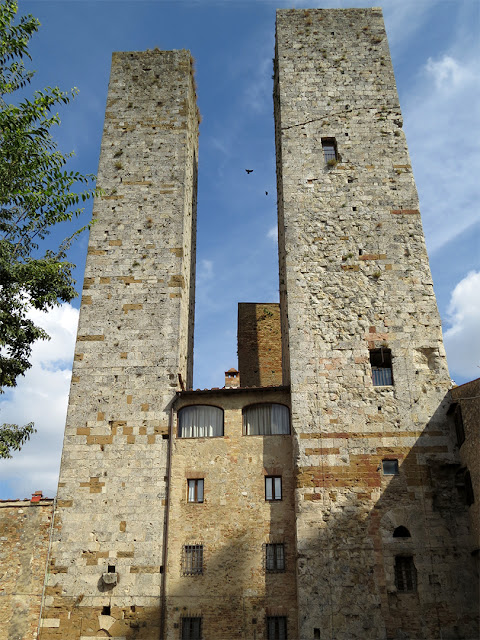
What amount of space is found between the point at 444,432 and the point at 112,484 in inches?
340

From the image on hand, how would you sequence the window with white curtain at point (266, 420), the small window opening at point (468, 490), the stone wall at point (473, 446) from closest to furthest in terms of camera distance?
the stone wall at point (473, 446) < the small window opening at point (468, 490) < the window with white curtain at point (266, 420)

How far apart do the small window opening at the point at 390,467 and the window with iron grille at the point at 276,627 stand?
4.25 metres

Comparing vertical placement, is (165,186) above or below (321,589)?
above

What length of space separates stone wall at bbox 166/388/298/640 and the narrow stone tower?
0.57 metres

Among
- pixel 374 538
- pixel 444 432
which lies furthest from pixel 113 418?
pixel 444 432

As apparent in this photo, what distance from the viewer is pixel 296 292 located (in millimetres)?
17234

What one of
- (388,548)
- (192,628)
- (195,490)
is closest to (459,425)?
(388,548)

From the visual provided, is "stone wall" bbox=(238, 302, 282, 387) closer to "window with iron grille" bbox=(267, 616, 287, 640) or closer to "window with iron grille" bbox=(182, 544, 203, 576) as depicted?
"window with iron grille" bbox=(182, 544, 203, 576)

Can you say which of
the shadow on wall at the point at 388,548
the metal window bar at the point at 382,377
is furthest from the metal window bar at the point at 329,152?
the shadow on wall at the point at 388,548

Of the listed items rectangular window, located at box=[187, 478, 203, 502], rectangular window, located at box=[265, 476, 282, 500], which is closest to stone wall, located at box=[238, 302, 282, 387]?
rectangular window, located at box=[265, 476, 282, 500]

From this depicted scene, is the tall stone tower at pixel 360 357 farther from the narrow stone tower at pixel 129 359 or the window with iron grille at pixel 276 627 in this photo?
the narrow stone tower at pixel 129 359

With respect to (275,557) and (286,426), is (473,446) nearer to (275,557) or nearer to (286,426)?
(286,426)

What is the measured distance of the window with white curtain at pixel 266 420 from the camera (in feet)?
53.0

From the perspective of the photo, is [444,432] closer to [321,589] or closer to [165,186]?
[321,589]
